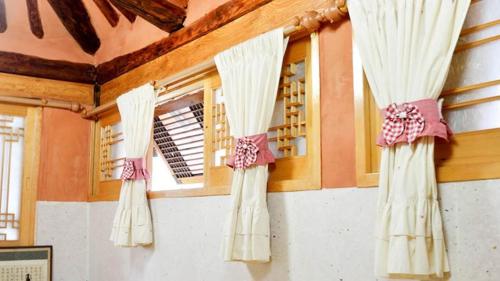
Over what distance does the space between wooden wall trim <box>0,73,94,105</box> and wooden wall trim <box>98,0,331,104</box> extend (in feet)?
1.14

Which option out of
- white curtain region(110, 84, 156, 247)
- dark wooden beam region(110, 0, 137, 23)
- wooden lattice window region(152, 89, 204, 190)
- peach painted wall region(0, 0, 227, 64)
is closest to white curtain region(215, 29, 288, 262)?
wooden lattice window region(152, 89, 204, 190)

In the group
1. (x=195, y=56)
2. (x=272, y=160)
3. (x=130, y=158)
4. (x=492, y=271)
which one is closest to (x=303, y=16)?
(x=272, y=160)

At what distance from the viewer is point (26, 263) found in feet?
13.4

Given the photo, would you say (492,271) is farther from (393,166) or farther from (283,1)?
(283,1)

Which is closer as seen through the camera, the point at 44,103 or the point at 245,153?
the point at 245,153

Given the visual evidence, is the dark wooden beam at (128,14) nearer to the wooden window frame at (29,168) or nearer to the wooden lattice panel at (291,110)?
the wooden window frame at (29,168)

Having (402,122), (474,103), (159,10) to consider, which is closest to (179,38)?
(159,10)

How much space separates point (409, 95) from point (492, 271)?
63 centimetres

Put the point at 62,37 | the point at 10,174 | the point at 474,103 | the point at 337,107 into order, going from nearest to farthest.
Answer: the point at 474,103
the point at 337,107
the point at 10,174
the point at 62,37

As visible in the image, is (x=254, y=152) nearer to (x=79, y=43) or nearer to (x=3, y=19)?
(x=79, y=43)

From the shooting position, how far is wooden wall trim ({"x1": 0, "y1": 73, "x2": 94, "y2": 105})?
4168mm

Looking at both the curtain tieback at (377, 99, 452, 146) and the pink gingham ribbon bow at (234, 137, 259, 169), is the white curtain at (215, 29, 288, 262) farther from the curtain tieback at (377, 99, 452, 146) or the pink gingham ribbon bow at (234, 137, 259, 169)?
the curtain tieback at (377, 99, 452, 146)

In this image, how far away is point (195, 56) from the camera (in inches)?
129

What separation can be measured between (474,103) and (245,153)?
1081mm
